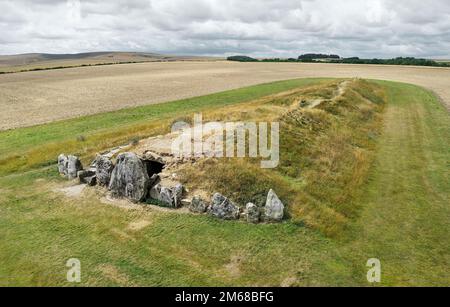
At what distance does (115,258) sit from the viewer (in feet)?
41.1

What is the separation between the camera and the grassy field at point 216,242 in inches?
455

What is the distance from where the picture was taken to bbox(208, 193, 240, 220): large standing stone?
48.7 ft

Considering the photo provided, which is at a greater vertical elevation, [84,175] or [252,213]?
[84,175]

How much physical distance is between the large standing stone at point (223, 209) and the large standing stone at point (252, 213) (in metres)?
0.50

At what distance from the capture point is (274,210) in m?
14.7

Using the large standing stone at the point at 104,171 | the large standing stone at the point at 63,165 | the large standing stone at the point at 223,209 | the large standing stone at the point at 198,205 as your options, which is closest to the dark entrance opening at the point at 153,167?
the large standing stone at the point at 104,171

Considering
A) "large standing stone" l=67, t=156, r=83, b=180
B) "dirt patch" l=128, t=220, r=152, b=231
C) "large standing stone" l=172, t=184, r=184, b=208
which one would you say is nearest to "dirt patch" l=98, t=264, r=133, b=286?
"dirt patch" l=128, t=220, r=152, b=231

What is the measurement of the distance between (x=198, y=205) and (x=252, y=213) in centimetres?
239

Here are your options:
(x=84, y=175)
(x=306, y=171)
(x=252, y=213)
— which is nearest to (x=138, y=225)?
(x=252, y=213)

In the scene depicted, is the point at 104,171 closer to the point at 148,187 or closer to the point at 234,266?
the point at 148,187

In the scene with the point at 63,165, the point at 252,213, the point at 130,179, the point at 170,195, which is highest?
the point at 130,179

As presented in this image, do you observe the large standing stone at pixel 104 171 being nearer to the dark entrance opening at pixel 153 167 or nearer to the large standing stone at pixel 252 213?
the dark entrance opening at pixel 153 167

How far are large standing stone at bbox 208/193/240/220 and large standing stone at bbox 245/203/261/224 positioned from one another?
19.7 inches
